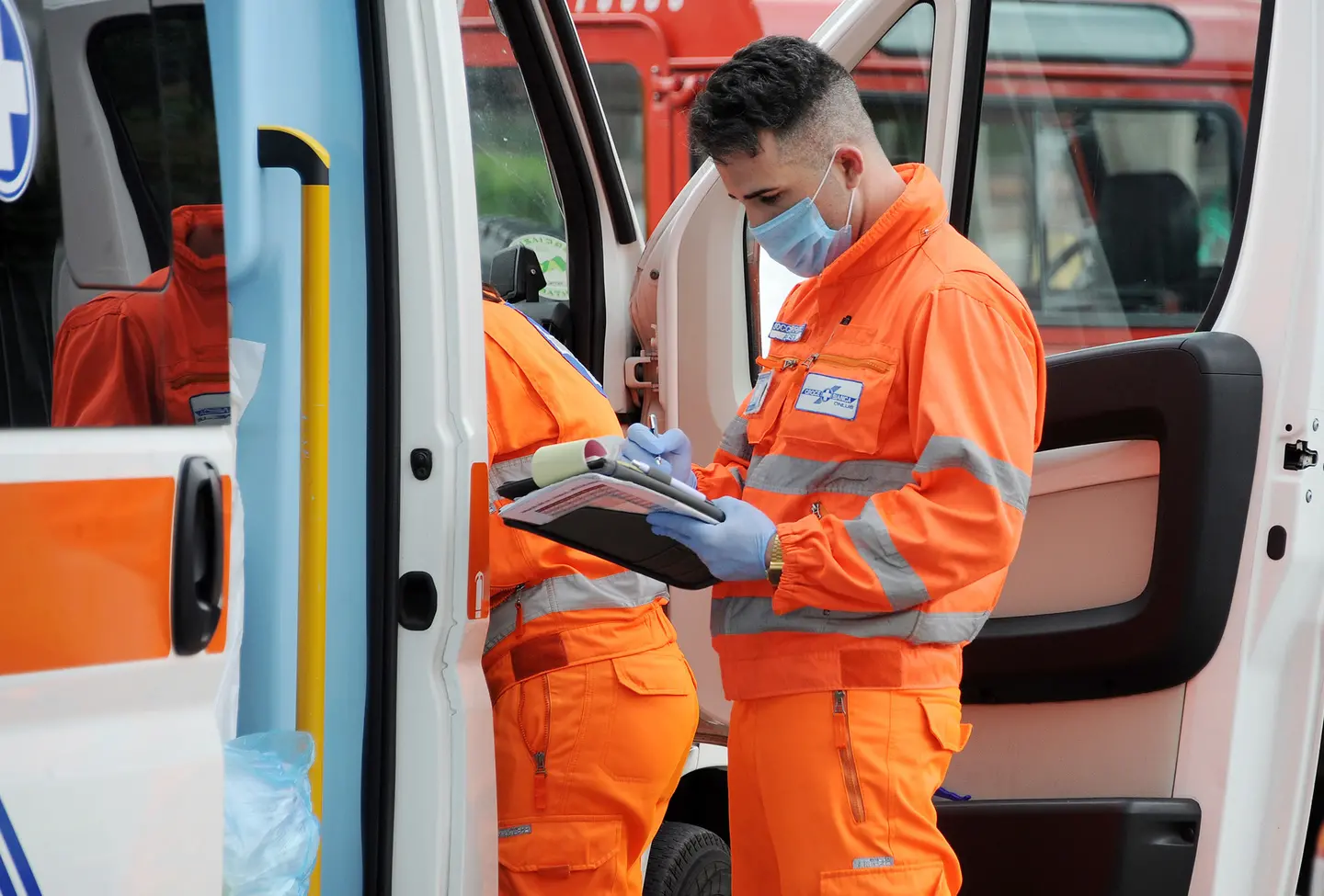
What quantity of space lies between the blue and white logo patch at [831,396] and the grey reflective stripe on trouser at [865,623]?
286mm

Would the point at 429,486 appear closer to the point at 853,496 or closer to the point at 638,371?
the point at 853,496

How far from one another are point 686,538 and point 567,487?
0.24 m

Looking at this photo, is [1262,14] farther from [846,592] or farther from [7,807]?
[7,807]

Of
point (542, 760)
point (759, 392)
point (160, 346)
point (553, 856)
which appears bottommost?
point (553, 856)

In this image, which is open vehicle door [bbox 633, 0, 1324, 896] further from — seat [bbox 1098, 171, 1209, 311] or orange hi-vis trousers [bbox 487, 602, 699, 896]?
orange hi-vis trousers [bbox 487, 602, 699, 896]

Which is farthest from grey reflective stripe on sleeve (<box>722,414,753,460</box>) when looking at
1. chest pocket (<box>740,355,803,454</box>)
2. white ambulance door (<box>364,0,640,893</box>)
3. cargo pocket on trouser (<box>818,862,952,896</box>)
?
cargo pocket on trouser (<box>818,862,952,896</box>)

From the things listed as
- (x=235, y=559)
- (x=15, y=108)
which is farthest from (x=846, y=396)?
(x=15, y=108)

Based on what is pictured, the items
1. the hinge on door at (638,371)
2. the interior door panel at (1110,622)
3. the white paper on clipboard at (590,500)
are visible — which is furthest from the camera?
the hinge on door at (638,371)

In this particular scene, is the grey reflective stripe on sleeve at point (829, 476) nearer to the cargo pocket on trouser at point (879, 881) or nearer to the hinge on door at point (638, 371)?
the cargo pocket on trouser at point (879, 881)

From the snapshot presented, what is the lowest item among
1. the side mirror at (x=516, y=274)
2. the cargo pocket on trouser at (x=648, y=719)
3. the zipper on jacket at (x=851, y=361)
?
the cargo pocket on trouser at (x=648, y=719)

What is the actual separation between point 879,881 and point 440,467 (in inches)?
32.5

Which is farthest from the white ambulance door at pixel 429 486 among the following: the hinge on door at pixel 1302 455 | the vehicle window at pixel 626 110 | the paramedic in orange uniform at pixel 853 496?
the vehicle window at pixel 626 110

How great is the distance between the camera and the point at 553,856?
2.28 m

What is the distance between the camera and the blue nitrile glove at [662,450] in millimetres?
2160
